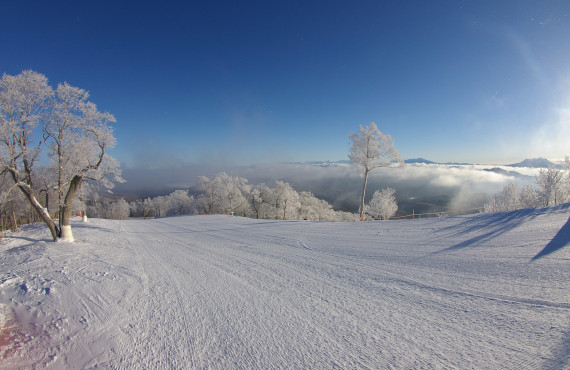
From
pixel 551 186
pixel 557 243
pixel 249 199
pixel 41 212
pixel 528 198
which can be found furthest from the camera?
pixel 249 199

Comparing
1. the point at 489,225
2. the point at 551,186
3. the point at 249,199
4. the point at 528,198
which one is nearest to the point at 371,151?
the point at 489,225

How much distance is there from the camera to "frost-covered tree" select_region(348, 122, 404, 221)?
60.3ft

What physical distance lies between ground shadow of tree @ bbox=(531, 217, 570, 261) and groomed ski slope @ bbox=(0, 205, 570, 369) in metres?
0.01

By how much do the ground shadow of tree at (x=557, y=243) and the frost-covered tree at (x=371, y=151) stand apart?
43.8ft

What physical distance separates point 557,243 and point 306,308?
5.36 m

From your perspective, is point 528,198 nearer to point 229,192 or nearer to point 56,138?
point 229,192

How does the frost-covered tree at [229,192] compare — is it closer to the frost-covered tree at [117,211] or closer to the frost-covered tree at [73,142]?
the frost-covered tree at [73,142]

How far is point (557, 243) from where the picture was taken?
4449 millimetres

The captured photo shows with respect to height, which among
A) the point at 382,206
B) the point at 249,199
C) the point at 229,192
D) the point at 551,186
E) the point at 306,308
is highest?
the point at 551,186

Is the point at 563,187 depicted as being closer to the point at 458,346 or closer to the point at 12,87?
the point at 458,346

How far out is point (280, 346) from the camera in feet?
7.82

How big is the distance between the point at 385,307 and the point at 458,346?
3.01 ft

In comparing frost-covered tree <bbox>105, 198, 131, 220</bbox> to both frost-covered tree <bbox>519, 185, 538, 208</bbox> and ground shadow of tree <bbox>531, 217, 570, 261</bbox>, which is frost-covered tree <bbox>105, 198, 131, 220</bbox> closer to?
ground shadow of tree <bbox>531, 217, 570, 261</bbox>

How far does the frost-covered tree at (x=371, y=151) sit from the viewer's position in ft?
60.3
